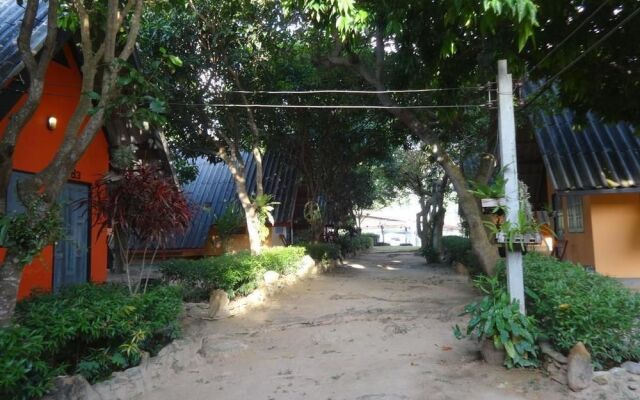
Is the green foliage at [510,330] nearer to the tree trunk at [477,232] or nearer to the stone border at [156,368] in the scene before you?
the tree trunk at [477,232]

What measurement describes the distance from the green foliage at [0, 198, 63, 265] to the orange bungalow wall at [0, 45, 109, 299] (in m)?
2.73

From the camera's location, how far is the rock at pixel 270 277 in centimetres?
1230

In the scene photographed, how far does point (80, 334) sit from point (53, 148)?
4.97 m

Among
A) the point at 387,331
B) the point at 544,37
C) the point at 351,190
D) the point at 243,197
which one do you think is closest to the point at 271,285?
the point at 243,197

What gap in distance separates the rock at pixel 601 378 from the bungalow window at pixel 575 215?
7917 millimetres

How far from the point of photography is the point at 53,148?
8.83m

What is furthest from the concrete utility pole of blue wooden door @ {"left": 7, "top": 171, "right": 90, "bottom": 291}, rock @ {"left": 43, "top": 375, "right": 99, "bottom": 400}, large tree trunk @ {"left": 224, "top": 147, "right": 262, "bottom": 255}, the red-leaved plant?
large tree trunk @ {"left": 224, "top": 147, "right": 262, "bottom": 255}

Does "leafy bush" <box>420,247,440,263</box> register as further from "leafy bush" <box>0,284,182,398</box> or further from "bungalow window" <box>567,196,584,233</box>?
"leafy bush" <box>0,284,182,398</box>

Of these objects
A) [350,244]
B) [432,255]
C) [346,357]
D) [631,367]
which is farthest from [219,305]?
[350,244]

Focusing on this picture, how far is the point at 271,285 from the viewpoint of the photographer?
41.1 feet

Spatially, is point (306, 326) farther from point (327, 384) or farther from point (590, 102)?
point (590, 102)

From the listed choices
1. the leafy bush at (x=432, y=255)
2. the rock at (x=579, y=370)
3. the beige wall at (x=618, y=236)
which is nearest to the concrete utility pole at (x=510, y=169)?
the rock at (x=579, y=370)

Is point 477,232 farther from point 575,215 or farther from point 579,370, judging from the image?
point 575,215

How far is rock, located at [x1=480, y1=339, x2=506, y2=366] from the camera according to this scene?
619cm
